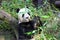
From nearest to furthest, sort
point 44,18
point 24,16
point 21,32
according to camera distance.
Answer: point 24,16 < point 21,32 < point 44,18

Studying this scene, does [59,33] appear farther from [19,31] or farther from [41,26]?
[19,31]

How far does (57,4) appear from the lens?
5.16 m

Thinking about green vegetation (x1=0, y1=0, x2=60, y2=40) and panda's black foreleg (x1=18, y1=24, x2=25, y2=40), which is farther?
panda's black foreleg (x1=18, y1=24, x2=25, y2=40)

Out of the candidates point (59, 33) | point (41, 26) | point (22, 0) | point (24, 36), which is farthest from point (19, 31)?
point (22, 0)

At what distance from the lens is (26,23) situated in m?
3.89

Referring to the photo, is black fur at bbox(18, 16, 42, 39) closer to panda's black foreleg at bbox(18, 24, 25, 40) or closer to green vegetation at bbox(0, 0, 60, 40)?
panda's black foreleg at bbox(18, 24, 25, 40)

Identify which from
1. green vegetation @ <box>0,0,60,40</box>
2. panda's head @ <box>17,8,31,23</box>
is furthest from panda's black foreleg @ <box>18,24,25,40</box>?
green vegetation @ <box>0,0,60,40</box>

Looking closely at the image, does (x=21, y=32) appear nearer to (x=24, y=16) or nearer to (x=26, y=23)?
(x=26, y=23)

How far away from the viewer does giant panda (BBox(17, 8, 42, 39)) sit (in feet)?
12.6

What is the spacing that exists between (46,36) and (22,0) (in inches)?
56.8

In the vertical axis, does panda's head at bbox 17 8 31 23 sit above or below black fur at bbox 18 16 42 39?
above

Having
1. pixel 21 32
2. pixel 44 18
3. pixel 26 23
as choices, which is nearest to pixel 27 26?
pixel 26 23

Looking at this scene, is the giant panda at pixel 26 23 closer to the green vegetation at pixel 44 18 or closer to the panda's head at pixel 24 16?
the panda's head at pixel 24 16

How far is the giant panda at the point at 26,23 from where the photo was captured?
3836 millimetres
